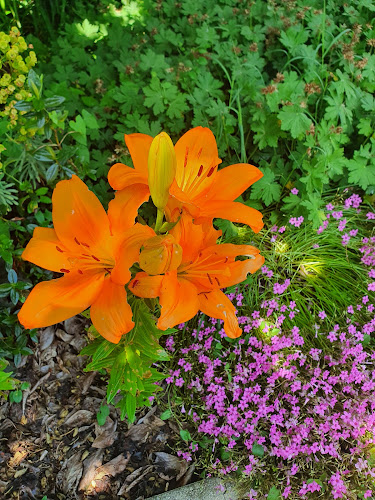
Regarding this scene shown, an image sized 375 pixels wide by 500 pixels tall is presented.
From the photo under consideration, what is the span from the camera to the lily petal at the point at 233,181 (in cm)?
104

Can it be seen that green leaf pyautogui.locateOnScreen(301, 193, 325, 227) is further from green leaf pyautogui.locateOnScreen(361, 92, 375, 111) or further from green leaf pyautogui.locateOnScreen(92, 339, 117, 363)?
green leaf pyautogui.locateOnScreen(92, 339, 117, 363)

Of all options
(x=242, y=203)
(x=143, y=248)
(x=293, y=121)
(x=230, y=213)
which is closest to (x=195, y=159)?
(x=230, y=213)

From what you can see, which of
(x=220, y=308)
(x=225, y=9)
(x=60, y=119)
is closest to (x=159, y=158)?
(x=220, y=308)

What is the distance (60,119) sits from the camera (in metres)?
1.72

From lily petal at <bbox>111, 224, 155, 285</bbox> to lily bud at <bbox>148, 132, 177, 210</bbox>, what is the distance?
0.11 metres

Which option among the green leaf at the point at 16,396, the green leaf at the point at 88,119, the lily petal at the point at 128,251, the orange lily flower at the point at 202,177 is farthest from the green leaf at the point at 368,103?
the green leaf at the point at 16,396

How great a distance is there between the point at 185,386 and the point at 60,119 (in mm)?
1336

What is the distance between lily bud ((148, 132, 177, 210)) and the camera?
0.82 metres

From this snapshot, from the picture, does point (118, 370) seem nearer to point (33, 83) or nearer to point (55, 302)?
point (55, 302)

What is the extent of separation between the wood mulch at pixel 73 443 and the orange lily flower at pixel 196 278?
118 cm

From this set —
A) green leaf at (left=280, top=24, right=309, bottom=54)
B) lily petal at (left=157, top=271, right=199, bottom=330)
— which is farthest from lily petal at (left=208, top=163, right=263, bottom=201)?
green leaf at (left=280, top=24, right=309, bottom=54)

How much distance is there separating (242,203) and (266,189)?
61 centimetres

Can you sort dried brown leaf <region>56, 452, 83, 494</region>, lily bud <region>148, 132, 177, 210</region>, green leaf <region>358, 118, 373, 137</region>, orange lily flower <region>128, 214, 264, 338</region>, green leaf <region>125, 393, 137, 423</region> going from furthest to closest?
green leaf <region>358, 118, 373, 137</region> < dried brown leaf <region>56, 452, 83, 494</region> < green leaf <region>125, 393, 137, 423</region> < orange lily flower <region>128, 214, 264, 338</region> < lily bud <region>148, 132, 177, 210</region>

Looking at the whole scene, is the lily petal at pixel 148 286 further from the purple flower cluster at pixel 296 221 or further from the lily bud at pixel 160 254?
the purple flower cluster at pixel 296 221
